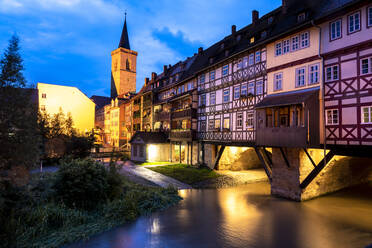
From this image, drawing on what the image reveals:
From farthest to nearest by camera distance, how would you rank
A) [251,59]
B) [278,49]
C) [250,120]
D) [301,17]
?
[251,59] → [250,120] → [278,49] → [301,17]

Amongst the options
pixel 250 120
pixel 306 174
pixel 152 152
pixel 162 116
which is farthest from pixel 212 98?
pixel 306 174

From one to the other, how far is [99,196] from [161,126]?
22.3 m

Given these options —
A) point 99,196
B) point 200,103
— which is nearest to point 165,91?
point 200,103

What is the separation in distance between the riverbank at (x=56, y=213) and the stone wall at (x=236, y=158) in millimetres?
10042

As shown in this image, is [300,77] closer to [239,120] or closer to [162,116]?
[239,120]

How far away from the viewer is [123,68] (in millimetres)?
69000

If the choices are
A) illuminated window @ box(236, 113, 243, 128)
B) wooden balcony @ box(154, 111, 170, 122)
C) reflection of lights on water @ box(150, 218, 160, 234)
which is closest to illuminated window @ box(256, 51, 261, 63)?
illuminated window @ box(236, 113, 243, 128)

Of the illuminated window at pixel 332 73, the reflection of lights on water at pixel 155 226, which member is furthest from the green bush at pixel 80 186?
the illuminated window at pixel 332 73

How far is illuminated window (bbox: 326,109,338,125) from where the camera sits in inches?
521

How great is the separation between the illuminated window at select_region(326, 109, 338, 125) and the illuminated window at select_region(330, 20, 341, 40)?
413 centimetres

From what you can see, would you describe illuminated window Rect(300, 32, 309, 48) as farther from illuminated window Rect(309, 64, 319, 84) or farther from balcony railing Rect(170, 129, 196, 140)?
balcony railing Rect(170, 129, 196, 140)

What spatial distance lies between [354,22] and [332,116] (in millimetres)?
5108

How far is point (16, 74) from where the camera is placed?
15.5 meters

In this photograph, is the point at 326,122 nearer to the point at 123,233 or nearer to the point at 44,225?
the point at 123,233
